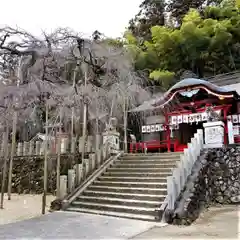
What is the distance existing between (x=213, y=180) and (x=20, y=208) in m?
6.21

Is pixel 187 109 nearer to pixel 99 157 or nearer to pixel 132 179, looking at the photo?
pixel 99 157

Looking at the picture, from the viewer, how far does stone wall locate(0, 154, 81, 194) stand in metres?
12.6

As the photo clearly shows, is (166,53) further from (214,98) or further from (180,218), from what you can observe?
(180,218)

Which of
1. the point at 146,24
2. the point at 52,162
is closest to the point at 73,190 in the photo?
the point at 52,162

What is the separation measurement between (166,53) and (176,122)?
8412 mm

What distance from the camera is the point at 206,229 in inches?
242

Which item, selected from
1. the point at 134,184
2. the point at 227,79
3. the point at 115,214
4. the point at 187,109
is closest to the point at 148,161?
the point at 134,184

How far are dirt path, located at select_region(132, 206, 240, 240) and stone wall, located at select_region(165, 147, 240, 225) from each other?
0.54 metres

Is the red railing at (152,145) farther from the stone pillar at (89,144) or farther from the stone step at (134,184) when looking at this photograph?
the stone step at (134,184)

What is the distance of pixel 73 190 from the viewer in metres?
9.74

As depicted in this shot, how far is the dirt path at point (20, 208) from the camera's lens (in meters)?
8.30

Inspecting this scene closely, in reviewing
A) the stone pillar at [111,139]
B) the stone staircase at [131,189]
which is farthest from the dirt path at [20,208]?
the stone pillar at [111,139]

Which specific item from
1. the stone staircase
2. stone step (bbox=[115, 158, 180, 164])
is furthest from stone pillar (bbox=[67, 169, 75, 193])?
stone step (bbox=[115, 158, 180, 164])

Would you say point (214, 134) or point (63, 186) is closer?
point (63, 186)
